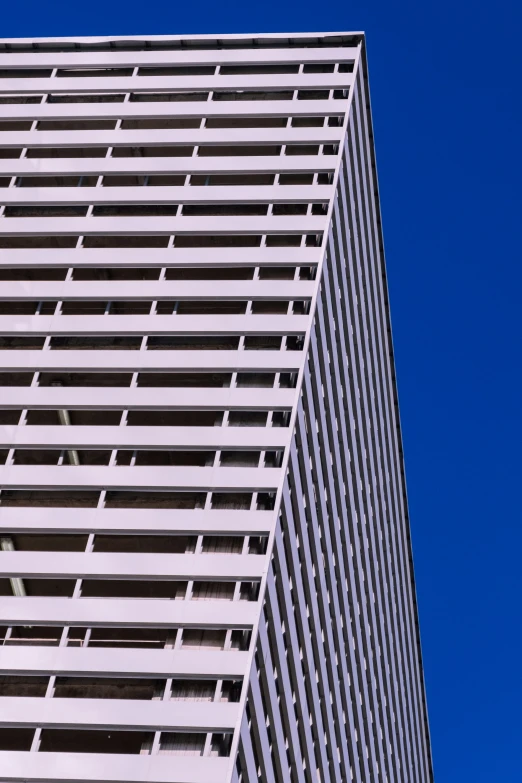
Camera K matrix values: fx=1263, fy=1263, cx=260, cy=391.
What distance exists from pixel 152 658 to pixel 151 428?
8.80 meters

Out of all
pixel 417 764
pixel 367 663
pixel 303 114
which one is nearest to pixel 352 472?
pixel 367 663

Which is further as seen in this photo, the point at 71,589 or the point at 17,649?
the point at 71,589

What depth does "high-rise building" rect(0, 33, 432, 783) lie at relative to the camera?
3578cm

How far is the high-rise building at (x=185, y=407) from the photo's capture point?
3578 cm

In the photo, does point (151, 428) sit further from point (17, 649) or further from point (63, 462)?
point (17, 649)

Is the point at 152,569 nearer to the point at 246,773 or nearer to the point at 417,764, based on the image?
the point at 246,773

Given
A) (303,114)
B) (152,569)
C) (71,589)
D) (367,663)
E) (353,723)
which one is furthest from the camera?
(367,663)

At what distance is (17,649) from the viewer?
1414 inches

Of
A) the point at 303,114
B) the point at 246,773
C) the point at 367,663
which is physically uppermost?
the point at 303,114

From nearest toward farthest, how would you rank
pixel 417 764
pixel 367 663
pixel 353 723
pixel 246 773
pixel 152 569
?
pixel 246 773 < pixel 152 569 < pixel 353 723 < pixel 367 663 < pixel 417 764

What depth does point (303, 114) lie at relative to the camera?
53.4 meters

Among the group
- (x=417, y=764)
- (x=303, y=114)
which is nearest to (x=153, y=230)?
(x=303, y=114)

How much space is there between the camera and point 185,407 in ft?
138

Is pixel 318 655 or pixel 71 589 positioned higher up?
pixel 318 655
